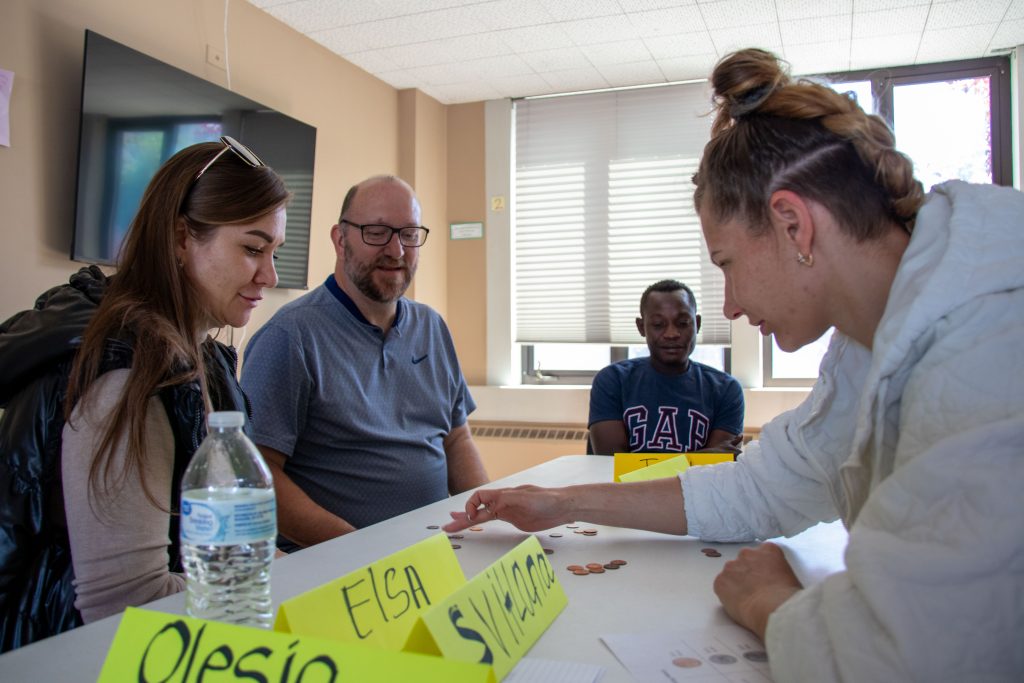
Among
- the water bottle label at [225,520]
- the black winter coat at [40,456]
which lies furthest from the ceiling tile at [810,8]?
the water bottle label at [225,520]

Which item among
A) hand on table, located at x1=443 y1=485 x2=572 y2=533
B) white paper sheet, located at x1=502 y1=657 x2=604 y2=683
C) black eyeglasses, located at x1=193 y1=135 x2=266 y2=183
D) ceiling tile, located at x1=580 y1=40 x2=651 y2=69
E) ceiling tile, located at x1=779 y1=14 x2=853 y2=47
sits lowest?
white paper sheet, located at x1=502 y1=657 x2=604 y2=683

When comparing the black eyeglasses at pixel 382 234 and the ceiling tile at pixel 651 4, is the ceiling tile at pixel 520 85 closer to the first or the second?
the ceiling tile at pixel 651 4

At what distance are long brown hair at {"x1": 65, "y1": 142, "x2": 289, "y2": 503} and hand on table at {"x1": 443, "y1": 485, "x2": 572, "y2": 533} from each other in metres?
0.46

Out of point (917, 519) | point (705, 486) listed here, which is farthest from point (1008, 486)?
point (705, 486)

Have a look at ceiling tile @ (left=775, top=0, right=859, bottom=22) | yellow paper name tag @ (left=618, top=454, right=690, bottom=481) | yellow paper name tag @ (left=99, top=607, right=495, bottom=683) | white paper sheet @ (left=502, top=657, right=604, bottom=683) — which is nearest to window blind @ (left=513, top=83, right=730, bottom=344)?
ceiling tile @ (left=775, top=0, right=859, bottom=22)

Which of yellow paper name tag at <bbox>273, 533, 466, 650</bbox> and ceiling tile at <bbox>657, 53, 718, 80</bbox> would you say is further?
ceiling tile at <bbox>657, 53, 718, 80</bbox>

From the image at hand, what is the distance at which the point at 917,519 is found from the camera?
67cm

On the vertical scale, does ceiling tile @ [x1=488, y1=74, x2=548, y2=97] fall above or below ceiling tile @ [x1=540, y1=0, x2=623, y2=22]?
above

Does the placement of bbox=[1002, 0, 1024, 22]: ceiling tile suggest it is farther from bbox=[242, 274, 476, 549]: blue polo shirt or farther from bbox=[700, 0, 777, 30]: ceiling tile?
bbox=[242, 274, 476, 549]: blue polo shirt

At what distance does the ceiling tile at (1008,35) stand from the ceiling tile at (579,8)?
1.88 meters

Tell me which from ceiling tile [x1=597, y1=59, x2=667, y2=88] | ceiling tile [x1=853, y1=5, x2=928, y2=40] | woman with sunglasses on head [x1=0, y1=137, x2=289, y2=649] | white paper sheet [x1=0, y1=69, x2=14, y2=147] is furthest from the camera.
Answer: ceiling tile [x1=597, y1=59, x2=667, y2=88]

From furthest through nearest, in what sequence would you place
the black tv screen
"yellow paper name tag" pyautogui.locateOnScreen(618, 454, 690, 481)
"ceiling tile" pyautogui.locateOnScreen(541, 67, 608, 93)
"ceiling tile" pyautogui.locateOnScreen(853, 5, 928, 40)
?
1. "ceiling tile" pyautogui.locateOnScreen(541, 67, 608, 93)
2. "ceiling tile" pyautogui.locateOnScreen(853, 5, 928, 40)
3. the black tv screen
4. "yellow paper name tag" pyautogui.locateOnScreen(618, 454, 690, 481)

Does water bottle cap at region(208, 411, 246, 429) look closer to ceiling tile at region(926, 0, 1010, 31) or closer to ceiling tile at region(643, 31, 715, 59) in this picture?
ceiling tile at region(643, 31, 715, 59)

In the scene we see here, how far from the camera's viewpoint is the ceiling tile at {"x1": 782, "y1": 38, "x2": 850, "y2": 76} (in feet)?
13.6
